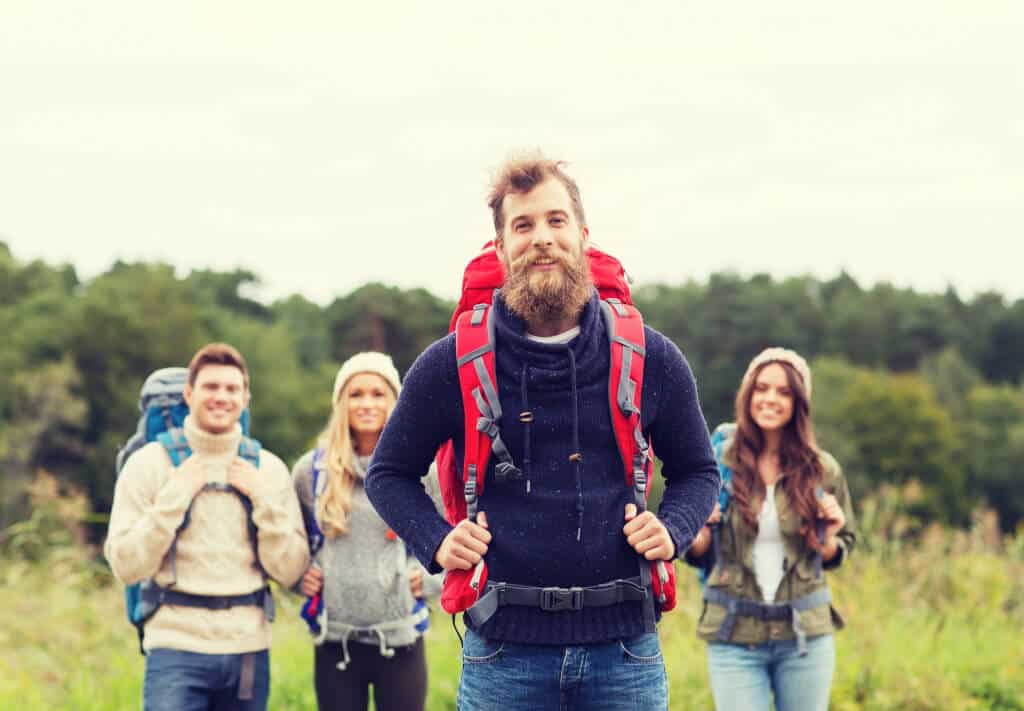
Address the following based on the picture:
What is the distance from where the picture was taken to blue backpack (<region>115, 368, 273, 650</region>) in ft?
14.6


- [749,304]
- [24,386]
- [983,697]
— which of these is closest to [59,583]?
[983,697]

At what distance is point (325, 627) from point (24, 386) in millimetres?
37303

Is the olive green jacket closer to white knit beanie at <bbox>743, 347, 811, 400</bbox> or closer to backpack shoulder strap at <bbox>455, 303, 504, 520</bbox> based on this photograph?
white knit beanie at <bbox>743, 347, 811, 400</bbox>

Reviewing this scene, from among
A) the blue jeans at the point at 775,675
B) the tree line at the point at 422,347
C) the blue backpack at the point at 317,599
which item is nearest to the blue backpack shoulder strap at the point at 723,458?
the blue jeans at the point at 775,675

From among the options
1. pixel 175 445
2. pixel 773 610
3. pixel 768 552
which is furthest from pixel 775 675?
pixel 175 445

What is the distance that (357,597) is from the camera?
4.78 metres

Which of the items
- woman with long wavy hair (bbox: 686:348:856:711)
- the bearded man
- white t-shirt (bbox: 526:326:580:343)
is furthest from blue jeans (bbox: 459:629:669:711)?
woman with long wavy hair (bbox: 686:348:856:711)

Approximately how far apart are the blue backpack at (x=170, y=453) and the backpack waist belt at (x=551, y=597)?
2030 mm

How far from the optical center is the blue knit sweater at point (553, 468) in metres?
2.81

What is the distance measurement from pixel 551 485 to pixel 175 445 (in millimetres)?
2384

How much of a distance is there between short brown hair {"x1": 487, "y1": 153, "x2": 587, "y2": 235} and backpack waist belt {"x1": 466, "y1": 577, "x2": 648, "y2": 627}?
0.95 metres

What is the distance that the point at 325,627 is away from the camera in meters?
4.75

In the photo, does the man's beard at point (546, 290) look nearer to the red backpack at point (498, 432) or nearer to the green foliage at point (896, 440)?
the red backpack at point (498, 432)

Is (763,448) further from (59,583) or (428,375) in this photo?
(59,583)
